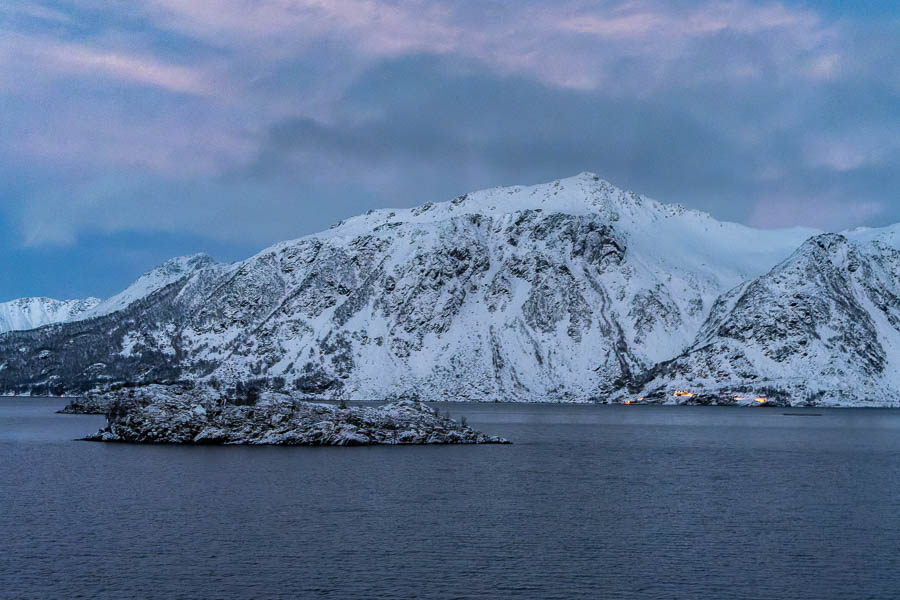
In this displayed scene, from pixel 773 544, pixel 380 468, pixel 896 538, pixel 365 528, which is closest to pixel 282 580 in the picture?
pixel 365 528

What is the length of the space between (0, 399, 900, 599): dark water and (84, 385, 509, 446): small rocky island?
1363cm

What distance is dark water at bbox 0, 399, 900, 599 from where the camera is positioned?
4266 centimetres

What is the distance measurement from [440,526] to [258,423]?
72118 millimetres

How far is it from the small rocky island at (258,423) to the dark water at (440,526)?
13630 millimetres

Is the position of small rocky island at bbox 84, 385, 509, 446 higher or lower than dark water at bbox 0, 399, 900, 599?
higher

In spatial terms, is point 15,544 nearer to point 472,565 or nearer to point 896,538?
point 472,565

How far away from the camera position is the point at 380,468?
9250 cm

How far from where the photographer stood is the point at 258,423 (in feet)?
409

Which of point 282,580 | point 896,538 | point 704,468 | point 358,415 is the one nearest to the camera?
point 282,580

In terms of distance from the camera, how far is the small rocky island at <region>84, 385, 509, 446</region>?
402 ft

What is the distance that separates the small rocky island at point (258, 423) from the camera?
402ft

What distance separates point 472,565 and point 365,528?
12338mm

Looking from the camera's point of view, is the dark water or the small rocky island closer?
the dark water

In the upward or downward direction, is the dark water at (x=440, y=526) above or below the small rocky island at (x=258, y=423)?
below
